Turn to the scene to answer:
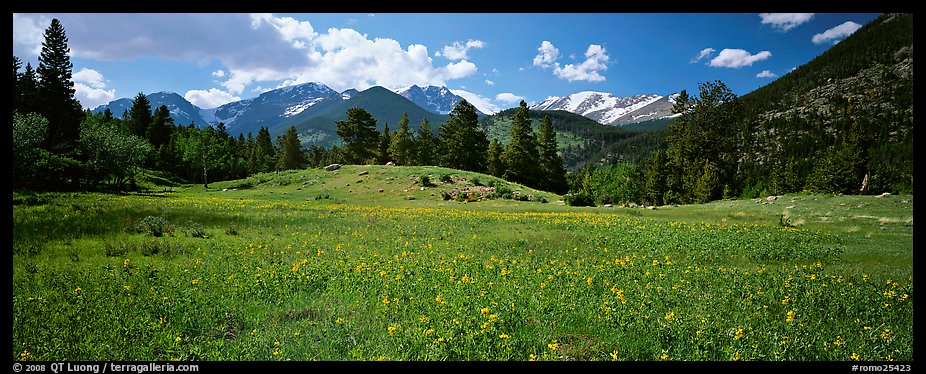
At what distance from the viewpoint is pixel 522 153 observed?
64.2 metres

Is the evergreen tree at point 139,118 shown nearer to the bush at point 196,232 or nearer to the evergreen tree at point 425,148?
the evergreen tree at point 425,148

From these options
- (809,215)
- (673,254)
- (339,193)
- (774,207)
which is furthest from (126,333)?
(339,193)

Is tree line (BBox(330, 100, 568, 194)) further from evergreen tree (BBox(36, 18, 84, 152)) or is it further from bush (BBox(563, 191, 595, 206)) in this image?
evergreen tree (BBox(36, 18, 84, 152))

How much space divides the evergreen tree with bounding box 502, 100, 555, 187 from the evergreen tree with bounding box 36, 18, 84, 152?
57.9 meters

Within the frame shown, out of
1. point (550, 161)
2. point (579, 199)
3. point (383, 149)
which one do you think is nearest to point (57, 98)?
point (383, 149)

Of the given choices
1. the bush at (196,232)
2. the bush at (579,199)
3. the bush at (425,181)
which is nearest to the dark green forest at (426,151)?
the bush at (579,199)

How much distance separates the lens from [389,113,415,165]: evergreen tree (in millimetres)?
80562

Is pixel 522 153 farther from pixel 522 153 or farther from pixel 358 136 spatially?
pixel 358 136

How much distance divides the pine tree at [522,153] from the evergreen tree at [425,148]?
1001 inches

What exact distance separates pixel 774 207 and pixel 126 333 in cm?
3646

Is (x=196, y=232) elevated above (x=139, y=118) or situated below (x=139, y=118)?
below

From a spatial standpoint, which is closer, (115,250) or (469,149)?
(115,250)

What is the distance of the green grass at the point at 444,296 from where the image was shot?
4.62 meters
